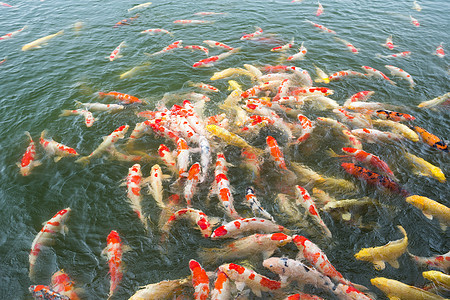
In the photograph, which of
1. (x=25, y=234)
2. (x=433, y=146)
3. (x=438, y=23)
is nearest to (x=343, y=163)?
(x=433, y=146)

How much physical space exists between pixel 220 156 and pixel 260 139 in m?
1.43

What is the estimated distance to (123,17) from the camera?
51.8ft

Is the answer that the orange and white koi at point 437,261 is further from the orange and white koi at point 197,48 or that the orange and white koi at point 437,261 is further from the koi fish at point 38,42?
the koi fish at point 38,42

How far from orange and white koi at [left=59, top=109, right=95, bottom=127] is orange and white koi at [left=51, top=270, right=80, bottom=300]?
4820mm

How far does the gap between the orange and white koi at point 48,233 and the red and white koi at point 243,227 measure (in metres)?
3.40

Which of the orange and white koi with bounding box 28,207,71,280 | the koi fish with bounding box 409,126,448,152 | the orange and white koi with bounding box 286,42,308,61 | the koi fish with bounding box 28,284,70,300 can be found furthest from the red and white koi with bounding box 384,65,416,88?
the koi fish with bounding box 28,284,70,300

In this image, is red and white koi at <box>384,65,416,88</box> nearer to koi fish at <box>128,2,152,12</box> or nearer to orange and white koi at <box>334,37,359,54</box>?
orange and white koi at <box>334,37,359,54</box>

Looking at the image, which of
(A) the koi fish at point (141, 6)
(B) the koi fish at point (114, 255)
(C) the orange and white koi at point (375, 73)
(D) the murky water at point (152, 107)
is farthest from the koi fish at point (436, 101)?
(A) the koi fish at point (141, 6)

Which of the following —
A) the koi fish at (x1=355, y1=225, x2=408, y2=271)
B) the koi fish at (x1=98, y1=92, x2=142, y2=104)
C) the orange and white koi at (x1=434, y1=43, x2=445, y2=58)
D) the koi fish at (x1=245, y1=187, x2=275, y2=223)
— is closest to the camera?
the koi fish at (x1=355, y1=225, x2=408, y2=271)

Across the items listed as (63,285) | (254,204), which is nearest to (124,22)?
(254,204)

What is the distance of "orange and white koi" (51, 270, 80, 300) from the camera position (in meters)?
4.74

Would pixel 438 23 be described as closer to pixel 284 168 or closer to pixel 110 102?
pixel 284 168

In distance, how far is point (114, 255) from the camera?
5.22 m

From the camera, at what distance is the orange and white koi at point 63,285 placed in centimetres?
474
